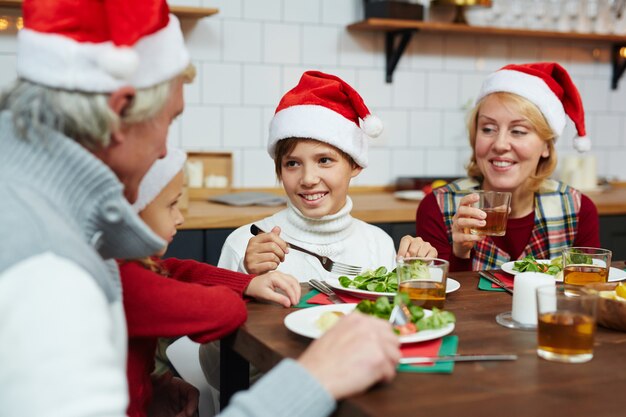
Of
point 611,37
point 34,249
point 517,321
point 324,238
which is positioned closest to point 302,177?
point 324,238

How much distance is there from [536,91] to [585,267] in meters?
0.86

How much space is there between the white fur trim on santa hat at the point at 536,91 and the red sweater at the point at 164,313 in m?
1.35

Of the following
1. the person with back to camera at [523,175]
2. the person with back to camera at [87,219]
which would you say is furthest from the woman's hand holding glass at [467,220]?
the person with back to camera at [87,219]

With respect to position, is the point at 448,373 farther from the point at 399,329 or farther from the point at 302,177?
the point at 302,177

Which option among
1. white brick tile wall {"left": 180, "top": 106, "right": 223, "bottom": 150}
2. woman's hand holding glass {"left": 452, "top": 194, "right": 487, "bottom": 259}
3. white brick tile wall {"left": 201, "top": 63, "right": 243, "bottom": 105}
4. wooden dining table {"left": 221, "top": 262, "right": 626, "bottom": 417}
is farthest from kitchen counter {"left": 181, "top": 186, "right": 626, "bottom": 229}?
wooden dining table {"left": 221, "top": 262, "right": 626, "bottom": 417}

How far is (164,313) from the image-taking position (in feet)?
4.25

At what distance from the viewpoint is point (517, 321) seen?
139 cm

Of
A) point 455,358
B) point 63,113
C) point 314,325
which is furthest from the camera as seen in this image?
point 314,325

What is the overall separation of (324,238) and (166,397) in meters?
0.80

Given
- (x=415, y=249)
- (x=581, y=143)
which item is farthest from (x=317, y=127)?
(x=581, y=143)

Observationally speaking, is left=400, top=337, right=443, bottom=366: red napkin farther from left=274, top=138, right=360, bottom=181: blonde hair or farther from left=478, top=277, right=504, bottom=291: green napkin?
left=274, top=138, right=360, bottom=181: blonde hair

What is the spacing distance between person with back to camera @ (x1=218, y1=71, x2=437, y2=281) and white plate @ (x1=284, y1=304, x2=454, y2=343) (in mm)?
720

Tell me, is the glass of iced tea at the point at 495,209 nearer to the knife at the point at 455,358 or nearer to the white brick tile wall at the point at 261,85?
the knife at the point at 455,358

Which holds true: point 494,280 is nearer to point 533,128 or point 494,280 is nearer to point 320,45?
point 533,128
